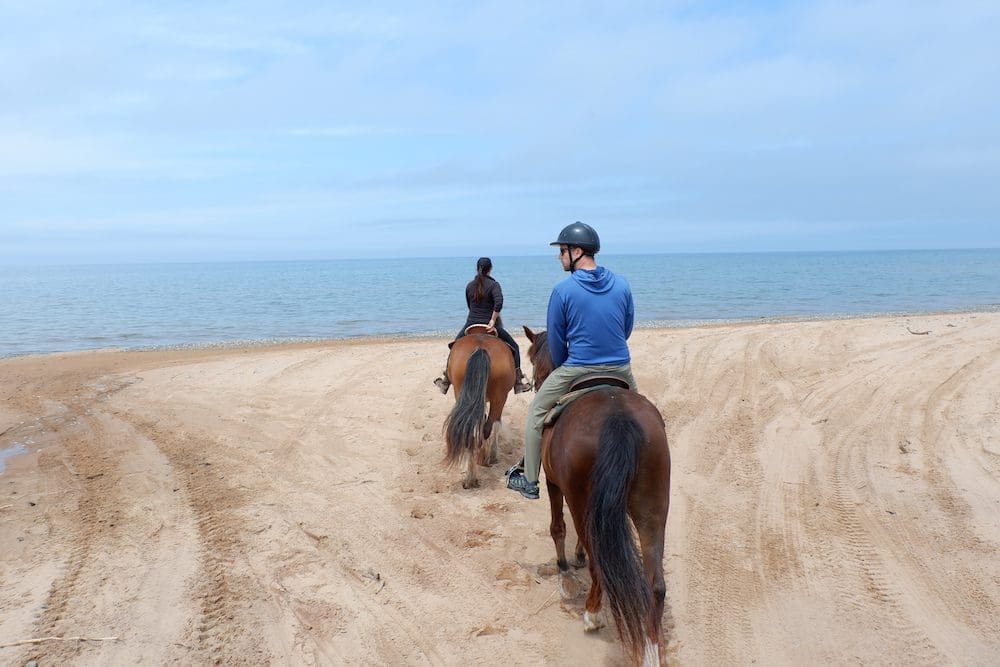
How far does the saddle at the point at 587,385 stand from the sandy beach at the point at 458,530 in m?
1.59

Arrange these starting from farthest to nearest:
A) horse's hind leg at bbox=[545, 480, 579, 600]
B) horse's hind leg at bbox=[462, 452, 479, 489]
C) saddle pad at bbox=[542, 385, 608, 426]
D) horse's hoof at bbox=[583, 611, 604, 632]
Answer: horse's hind leg at bbox=[462, 452, 479, 489] < horse's hind leg at bbox=[545, 480, 579, 600] < saddle pad at bbox=[542, 385, 608, 426] < horse's hoof at bbox=[583, 611, 604, 632]

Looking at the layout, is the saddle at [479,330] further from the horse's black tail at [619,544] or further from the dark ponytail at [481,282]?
the horse's black tail at [619,544]

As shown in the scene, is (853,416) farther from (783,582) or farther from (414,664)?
(414,664)

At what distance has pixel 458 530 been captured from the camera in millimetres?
6188

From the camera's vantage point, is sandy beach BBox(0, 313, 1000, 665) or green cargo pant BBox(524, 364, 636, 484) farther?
green cargo pant BBox(524, 364, 636, 484)

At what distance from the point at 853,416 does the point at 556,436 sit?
6477 millimetres

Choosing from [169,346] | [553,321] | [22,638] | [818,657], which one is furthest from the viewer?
[169,346]

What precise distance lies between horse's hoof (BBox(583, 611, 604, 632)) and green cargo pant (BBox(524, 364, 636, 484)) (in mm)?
1123

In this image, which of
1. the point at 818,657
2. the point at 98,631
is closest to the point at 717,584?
the point at 818,657

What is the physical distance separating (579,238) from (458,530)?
3.20 meters

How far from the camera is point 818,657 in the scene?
411 cm

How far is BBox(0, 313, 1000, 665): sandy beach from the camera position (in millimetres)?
4406

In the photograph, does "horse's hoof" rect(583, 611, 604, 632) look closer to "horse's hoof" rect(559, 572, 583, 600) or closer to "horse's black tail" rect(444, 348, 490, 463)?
"horse's hoof" rect(559, 572, 583, 600)

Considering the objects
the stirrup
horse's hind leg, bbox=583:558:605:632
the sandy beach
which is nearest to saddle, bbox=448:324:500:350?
the sandy beach
